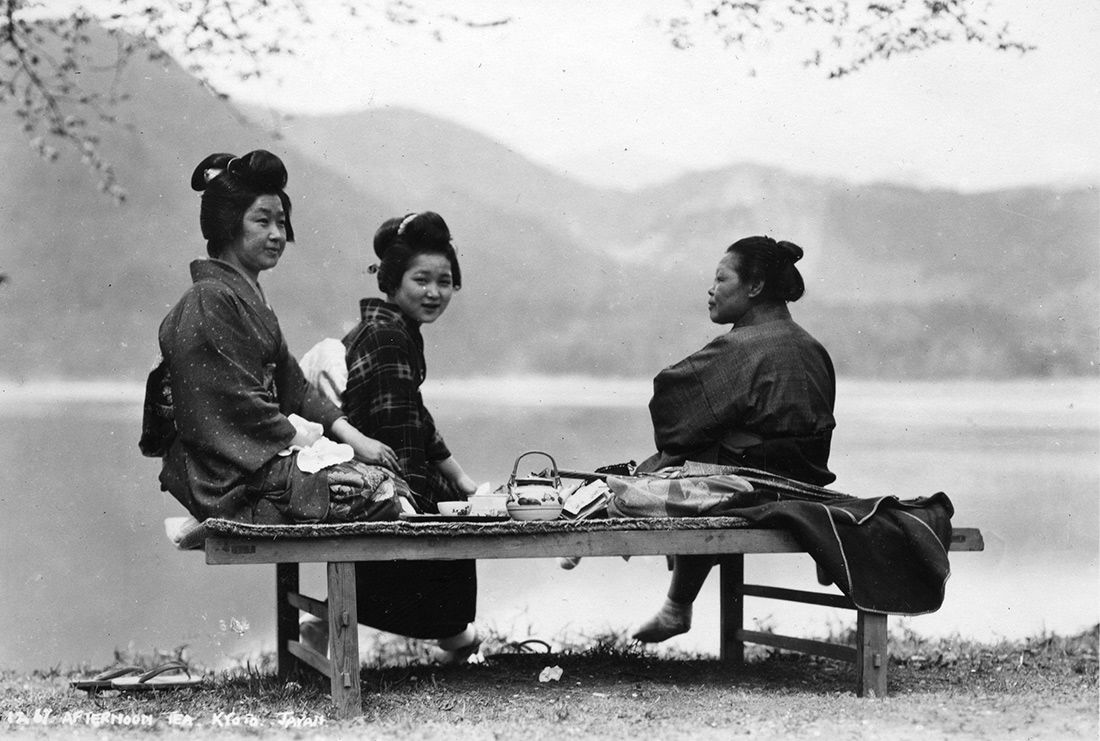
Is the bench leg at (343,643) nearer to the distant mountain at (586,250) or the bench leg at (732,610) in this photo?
the bench leg at (732,610)

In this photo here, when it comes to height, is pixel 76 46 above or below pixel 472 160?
above

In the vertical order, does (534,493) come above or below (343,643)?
above

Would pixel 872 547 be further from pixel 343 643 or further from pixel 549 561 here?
pixel 549 561

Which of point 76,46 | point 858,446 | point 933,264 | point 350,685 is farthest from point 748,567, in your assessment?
point 76,46

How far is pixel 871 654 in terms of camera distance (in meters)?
5.02

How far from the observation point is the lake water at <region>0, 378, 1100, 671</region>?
21.2 ft

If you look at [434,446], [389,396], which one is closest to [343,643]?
[389,396]

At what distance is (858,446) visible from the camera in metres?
7.23

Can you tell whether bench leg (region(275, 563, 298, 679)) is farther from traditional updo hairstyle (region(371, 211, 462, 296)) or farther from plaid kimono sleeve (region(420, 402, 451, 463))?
traditional updo hairstyle (region(371, 211, 462, 296))

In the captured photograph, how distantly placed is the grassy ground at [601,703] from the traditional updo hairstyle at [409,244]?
166 cm

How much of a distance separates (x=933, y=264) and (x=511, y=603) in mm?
2874

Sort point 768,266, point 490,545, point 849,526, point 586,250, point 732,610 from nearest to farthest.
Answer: point 490,545 → point 849,526 → point 768,266 → point 732,610 → point 586,250

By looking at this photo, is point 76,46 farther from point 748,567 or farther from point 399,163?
point 748,567

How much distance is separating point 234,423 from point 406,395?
942 millimetres
